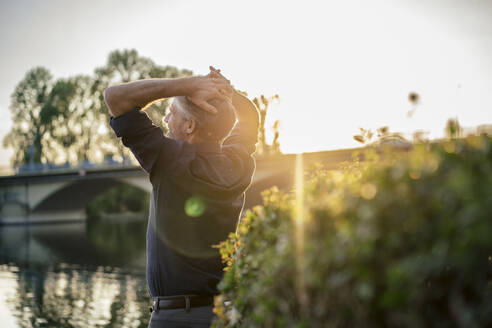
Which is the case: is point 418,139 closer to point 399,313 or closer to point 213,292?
point 399,313

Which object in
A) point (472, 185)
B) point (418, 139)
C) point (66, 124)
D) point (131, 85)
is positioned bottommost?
point (472, 185)

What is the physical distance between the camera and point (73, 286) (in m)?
13.9

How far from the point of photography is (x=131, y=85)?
238cm

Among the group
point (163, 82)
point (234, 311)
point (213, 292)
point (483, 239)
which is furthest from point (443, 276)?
point (163, 82)

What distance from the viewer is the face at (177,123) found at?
2.49m

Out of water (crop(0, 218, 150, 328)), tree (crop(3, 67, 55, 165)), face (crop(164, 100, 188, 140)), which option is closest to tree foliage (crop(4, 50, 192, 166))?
tree (crop(3, 67, 55, 165))

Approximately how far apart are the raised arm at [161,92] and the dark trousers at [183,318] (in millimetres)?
989

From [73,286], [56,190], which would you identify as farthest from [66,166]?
[73,286]

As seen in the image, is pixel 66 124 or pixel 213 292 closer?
pixel 213 292

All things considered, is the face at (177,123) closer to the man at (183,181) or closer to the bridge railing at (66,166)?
the man at (183,181)

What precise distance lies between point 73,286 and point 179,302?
12.7 meters

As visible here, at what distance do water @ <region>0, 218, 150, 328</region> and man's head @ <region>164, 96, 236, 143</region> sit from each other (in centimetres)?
797

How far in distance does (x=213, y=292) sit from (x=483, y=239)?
162 cm

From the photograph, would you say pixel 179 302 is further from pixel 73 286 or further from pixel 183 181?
pixel 73 286
